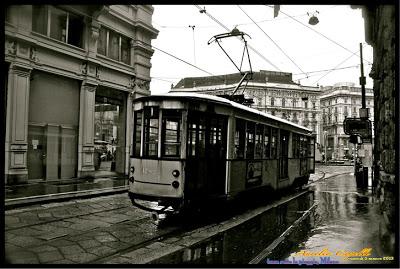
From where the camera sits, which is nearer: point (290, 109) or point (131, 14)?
point (131, 14)

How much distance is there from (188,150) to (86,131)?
29.5 ft

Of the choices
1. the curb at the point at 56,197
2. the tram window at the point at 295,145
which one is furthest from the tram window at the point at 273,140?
the curb at the point at 56,197

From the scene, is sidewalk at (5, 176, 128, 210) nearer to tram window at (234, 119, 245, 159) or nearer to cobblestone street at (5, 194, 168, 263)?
cobblestone street at (5, 194, 168, 263)

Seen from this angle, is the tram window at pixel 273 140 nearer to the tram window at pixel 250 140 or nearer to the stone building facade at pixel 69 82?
the tram window at pixel 250 140

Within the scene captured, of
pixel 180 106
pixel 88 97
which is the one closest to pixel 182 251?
pixel 180 106

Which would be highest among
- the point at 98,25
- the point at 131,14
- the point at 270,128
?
the point at 131,14

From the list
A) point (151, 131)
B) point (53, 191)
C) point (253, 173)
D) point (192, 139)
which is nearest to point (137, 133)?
point (151, 131)

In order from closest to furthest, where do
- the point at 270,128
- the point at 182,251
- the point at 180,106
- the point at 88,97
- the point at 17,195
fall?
the point at 182,251 → the point at 180,106 → the point at 17,195 → the point at 270,128 → the point at 88,97

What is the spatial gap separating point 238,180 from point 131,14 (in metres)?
12.3

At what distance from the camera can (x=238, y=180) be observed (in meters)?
8.59

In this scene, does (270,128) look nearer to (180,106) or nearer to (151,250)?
(180,106)

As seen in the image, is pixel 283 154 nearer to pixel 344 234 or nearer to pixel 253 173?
pixel 253 173

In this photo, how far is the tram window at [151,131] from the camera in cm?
736
